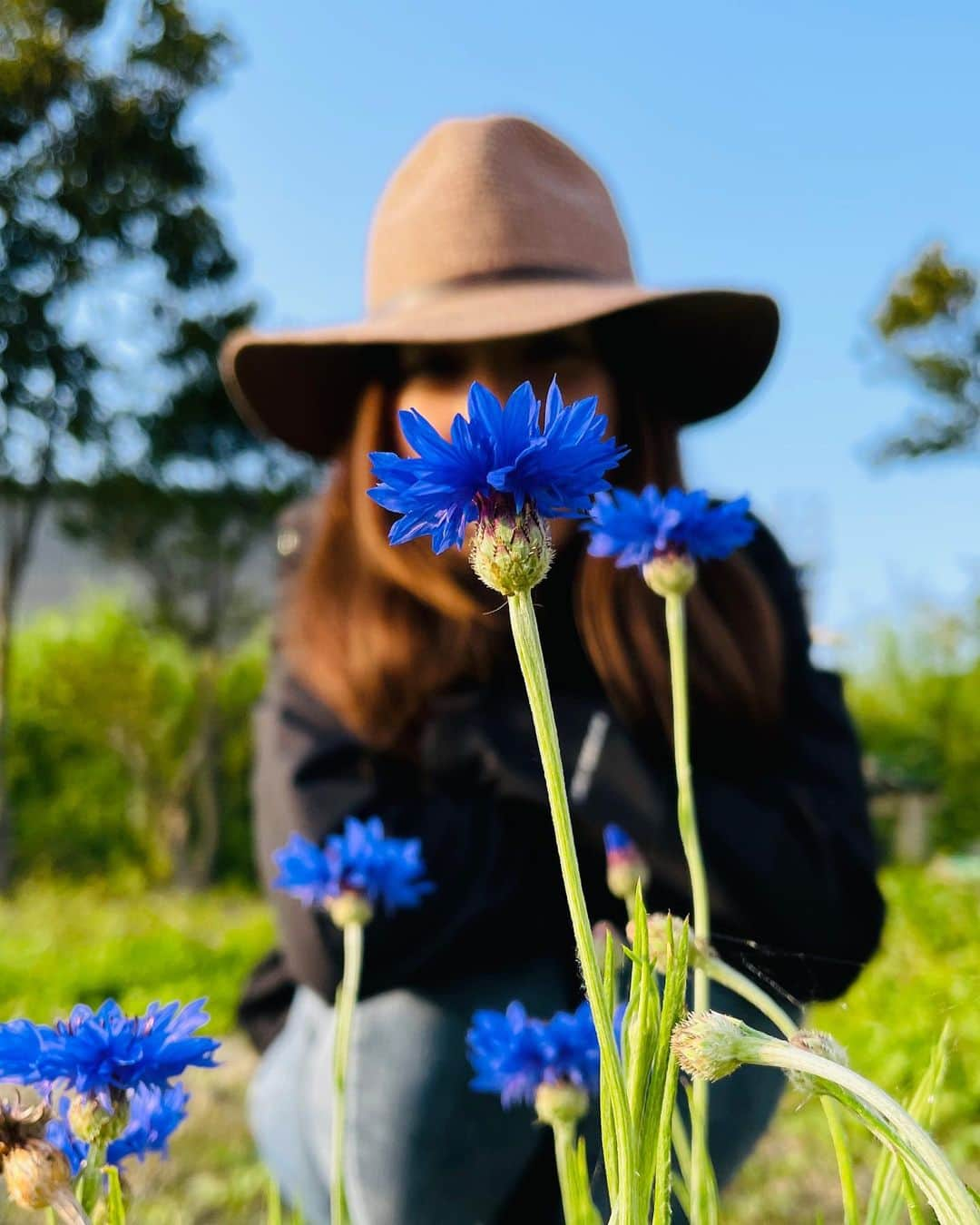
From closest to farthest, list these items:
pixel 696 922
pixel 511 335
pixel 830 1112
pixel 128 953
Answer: pixel 830 1112, pixel 696 922, pixel 511 335, pixel 128 953

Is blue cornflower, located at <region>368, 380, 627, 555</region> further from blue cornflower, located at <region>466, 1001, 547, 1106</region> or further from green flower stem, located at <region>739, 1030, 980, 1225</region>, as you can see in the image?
blue cornflower, located at <region>466, 1001, 547, 1106</region>

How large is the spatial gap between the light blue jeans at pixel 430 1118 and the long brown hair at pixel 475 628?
28cm

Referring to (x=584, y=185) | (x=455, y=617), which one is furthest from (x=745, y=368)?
(x=455, y=617)

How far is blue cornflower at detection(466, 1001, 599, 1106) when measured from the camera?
531mm

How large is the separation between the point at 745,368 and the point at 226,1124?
1.30 metres

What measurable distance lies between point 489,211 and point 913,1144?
3.28ft

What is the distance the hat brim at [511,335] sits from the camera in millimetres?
952

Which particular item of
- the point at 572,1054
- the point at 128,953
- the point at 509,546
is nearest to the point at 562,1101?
the point at 572,1054

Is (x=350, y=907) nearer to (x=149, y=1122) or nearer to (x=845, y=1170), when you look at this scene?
(x=149, y=1122)

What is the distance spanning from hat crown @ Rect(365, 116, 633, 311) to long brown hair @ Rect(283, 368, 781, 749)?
0.15 metres

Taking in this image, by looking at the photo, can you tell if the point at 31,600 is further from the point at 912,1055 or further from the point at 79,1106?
the point at 79,1106

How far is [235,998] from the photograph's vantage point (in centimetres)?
239

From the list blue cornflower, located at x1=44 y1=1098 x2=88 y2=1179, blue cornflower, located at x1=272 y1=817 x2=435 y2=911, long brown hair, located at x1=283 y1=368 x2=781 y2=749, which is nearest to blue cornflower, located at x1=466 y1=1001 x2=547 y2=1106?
blue cornflower, located at x1=272 y1=817 x2=435 y2=911

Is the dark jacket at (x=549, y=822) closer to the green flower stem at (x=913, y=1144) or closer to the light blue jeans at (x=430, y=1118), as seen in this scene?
the light blue jeans at (x=430, y=1118)
